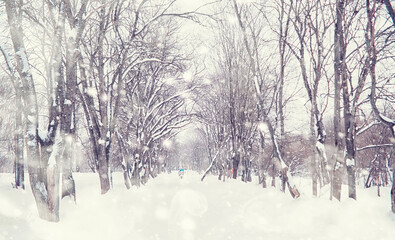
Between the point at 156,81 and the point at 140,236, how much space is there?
14.1m

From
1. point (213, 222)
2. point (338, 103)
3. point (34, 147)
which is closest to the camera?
point (34, 147)

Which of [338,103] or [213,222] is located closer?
[213,222]

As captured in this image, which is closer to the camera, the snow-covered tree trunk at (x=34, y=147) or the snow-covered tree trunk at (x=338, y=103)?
the snow-covered tree trunk at (x=34, y=147)

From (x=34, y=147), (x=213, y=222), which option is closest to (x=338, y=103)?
(x=213, y=222)

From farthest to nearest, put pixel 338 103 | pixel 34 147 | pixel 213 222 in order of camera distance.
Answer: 1. pixel 338 103
2. pixel 213 222
3. pixel 34 147

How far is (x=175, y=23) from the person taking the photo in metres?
15.6

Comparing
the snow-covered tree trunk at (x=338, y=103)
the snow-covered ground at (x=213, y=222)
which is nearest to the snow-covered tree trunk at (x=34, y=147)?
the snow-covered ground at (x=213, y=222)

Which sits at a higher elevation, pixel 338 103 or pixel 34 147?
pixel 338 103

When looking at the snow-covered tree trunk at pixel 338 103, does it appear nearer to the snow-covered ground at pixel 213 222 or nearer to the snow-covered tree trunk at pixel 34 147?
the snow-covered ground at pixel 213 222

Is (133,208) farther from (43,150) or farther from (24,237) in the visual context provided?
(24,237)

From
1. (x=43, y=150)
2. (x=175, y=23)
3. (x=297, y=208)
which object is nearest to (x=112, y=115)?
(x=43, y=150)

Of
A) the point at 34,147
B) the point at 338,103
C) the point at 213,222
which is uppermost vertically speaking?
the point at 338,103

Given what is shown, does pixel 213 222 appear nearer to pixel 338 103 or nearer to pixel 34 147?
pixel 34 147

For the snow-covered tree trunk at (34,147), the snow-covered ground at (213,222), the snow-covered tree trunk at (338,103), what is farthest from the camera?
the snow-covered tree trunk at (338,103)
